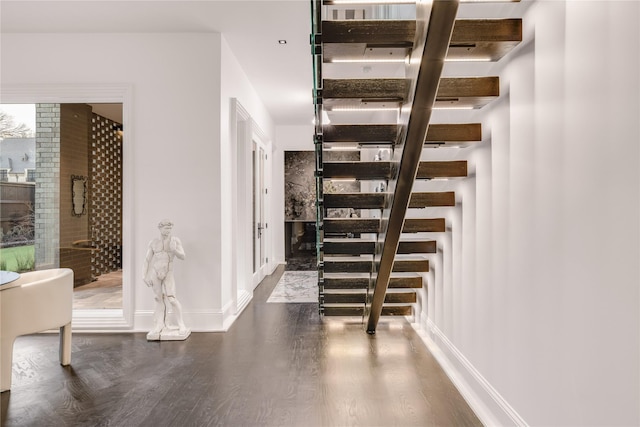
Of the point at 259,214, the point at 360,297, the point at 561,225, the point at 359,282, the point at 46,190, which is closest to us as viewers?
the point at 561,225

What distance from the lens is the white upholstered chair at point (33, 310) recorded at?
266 cm

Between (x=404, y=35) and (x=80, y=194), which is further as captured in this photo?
(x=80, y=194)

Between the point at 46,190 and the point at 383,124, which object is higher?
the point at 383,124

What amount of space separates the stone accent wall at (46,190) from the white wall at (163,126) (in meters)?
0.32

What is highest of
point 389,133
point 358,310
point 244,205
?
point 389,133

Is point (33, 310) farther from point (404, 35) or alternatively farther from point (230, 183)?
point (404, 35)

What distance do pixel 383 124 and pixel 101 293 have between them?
153 inches

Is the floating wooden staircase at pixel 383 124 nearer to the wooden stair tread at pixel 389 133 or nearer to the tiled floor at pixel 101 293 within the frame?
the wooden stair tread at pixel 389 133

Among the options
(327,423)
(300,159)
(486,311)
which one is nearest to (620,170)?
(486,311)

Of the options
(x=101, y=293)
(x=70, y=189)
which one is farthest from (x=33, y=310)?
(x=70, y=189)

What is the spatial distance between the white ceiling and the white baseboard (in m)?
3.06

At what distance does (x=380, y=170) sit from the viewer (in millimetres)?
2613

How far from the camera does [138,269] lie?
4.03 meters

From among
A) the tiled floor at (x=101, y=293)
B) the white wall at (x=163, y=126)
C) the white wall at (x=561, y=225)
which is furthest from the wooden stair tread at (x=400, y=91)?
the tiled floor at (x=101, y=293)
